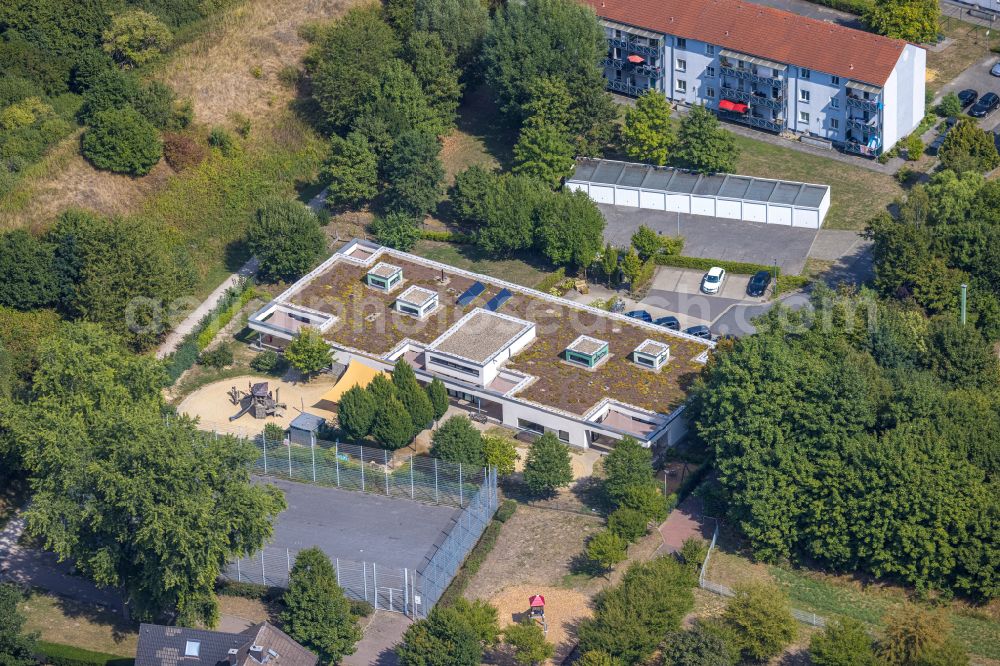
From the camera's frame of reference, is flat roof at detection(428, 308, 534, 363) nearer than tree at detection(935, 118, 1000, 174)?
Yes

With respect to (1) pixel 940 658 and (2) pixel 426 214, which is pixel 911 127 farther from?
(1) pixel 940 658

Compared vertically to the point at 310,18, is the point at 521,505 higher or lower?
lower

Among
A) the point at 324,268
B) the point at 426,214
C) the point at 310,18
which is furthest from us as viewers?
the point at 310,18

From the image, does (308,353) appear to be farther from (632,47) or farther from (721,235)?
(632,47)

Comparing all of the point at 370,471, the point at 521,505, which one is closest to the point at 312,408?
the point at 370,471

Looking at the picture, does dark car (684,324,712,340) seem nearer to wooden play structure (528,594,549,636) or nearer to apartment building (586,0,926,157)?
apartment building (586,0,926,157)

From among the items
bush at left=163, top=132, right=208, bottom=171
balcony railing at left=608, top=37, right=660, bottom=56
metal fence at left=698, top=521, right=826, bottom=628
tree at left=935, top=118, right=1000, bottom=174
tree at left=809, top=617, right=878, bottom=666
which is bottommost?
metal fence at left=698, top=521, right=826, bottom=628

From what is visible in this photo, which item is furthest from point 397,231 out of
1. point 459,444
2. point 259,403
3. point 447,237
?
point 459,444

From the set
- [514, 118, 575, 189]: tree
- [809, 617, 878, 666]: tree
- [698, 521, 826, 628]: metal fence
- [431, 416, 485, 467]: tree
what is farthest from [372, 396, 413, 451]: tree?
[514, 118, 575, 189]: tree
